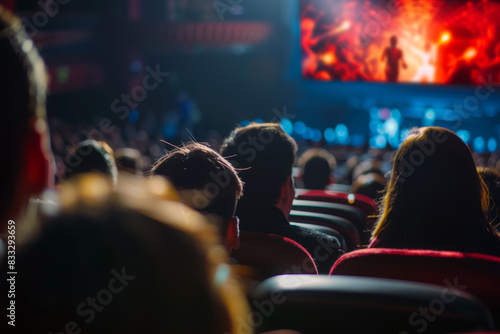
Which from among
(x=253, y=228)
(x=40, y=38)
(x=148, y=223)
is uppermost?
(x=148, y=223)

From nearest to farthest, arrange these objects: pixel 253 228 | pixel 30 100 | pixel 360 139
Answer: pixel 30 100, pixel 253 228, pixel 360 139

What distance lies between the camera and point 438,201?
191 centimetres

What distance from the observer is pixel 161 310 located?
2.16 ft

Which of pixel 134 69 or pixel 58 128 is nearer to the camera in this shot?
pixel 58 128

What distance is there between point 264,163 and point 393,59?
32.9 ft

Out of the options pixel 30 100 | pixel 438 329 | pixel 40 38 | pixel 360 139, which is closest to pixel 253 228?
pixel 438 329

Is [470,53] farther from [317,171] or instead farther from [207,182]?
[207,182]

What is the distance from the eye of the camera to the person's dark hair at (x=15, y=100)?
0.70 meters

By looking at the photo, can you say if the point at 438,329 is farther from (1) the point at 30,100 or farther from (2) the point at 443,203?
(2) the point at 443,203

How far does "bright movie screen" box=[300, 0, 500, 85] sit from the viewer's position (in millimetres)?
10297

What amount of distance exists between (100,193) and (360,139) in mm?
15798

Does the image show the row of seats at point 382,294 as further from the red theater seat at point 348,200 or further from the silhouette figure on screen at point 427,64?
the silhouette figure on screen at point 427,64

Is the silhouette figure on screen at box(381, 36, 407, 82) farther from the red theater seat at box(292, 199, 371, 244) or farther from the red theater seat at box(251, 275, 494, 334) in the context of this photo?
the red theater seat at box(251, 275, 494, 334)

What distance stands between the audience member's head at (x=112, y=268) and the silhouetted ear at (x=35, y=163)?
8cm
